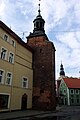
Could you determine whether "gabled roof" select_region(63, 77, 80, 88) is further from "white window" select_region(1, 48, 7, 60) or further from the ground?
"white window" select_region(1, 48, 7, 60)

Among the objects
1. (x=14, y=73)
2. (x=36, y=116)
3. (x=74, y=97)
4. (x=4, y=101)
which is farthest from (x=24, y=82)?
(x=74, y=97)

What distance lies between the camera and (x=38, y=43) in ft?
117

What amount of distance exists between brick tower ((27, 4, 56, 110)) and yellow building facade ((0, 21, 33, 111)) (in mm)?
1230

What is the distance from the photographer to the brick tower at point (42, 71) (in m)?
31.9

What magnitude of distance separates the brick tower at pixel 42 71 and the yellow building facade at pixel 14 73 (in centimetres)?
123

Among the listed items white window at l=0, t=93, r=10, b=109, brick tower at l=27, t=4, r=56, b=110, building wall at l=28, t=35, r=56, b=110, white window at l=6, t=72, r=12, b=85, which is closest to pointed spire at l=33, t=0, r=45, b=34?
brick tower at l=27, t=4, r=56, b=110

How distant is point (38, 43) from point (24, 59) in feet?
19.8

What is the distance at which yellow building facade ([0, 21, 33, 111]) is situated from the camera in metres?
24.3

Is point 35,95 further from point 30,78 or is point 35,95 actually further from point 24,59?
point 24,59

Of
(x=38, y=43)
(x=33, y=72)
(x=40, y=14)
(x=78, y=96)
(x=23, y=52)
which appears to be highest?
(x=40, y=14)

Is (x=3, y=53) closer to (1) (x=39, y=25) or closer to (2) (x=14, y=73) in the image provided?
(2) (x=14, y=73)

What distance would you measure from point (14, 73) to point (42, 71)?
7678 mm

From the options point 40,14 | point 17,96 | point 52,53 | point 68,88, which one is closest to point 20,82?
point 17,96

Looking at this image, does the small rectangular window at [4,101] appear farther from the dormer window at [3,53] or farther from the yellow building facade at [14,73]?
the dormer window at [3,53]
